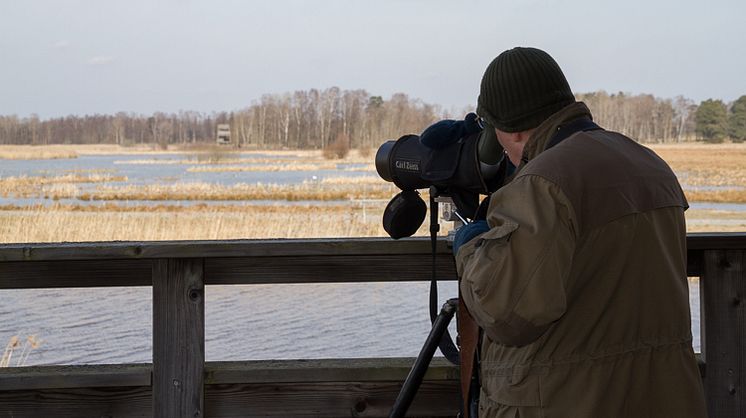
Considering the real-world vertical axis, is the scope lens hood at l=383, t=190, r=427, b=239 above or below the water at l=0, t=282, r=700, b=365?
above

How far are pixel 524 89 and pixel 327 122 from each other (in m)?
51.5

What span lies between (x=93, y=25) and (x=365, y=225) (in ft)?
125

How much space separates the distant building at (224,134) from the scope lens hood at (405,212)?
53364 mm

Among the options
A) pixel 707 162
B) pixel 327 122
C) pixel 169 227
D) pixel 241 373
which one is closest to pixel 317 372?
pixel 241 373

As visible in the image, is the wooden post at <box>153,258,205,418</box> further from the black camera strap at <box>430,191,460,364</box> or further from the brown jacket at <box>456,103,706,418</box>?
the brown jacket at <box>456,103,706,418</box>

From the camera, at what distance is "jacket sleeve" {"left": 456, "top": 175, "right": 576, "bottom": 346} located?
143 centimetres

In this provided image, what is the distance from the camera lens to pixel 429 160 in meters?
1.99

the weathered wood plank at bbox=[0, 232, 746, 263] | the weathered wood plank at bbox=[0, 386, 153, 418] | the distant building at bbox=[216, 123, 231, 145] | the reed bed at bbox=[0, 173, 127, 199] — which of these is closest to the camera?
the weathered wood plank at bbox=[0, 232, 746, 263]

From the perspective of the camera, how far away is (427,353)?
2.05m

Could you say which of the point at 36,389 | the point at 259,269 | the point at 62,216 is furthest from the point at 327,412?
the point at 62,216

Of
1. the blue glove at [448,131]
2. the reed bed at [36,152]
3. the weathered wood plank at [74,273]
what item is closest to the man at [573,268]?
the blue glove at [448,131]

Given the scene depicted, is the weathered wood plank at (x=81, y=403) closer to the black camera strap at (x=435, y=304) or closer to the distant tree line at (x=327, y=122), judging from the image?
the black camera strap at (x=435, y=304)

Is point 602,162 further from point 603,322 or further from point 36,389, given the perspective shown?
point 36,389

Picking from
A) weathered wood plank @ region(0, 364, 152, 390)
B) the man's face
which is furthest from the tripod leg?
weathered wood plank @ region(0, 364, 152, 390)
